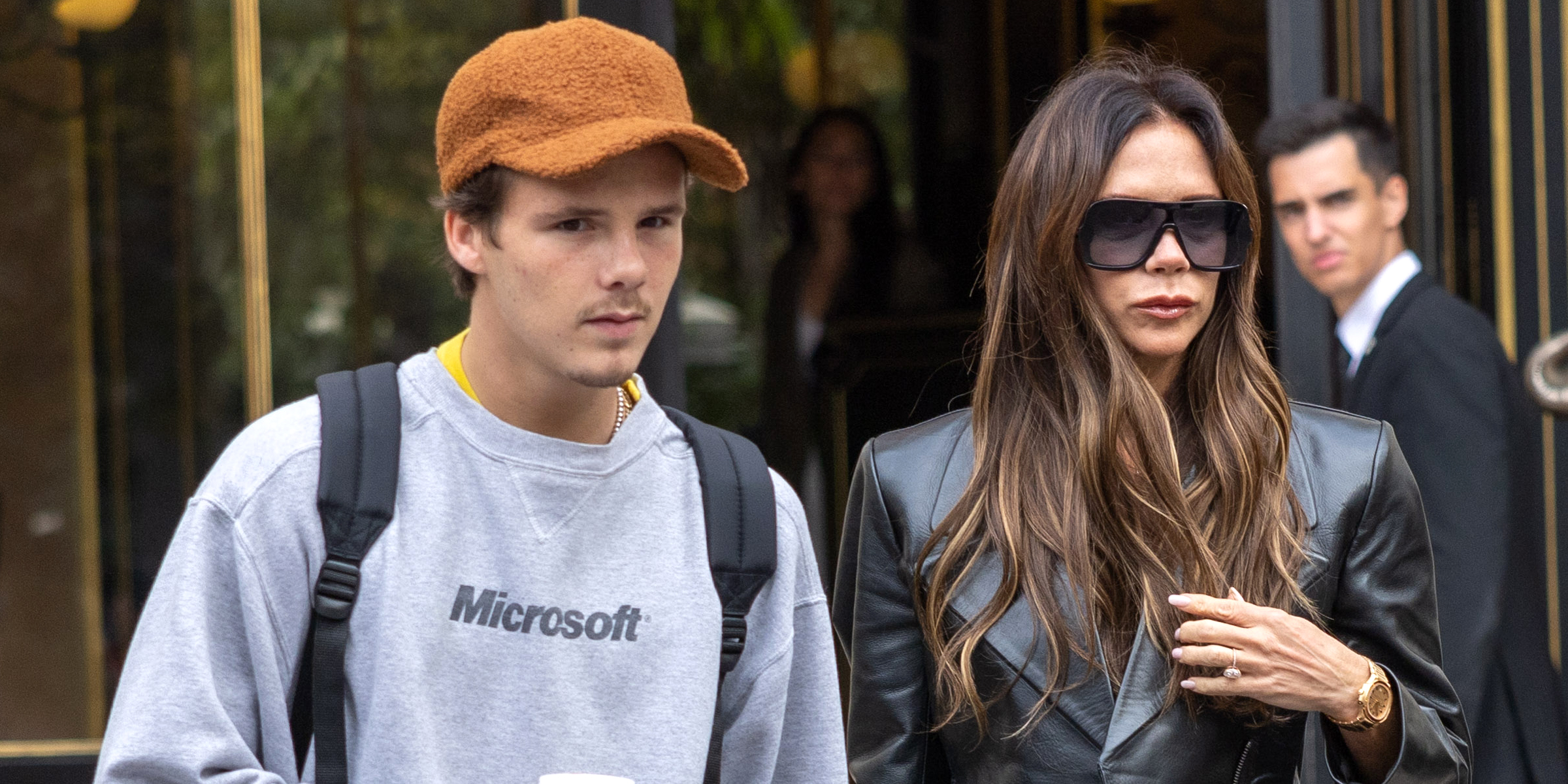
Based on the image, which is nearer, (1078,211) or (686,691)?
(686,691)

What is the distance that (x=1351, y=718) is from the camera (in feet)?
6.96

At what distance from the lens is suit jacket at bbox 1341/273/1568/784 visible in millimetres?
3750

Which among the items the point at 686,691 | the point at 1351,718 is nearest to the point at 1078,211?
the point at 1351,718

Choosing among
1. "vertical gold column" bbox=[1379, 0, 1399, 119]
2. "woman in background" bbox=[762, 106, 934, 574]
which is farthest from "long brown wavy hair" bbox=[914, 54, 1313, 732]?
"woman in background" bbox=[762, 106, 934, 574]

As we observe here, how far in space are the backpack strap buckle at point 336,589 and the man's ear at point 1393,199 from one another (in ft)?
12.3

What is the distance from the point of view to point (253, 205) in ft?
14.4

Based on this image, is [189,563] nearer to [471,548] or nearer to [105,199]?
[471,548]

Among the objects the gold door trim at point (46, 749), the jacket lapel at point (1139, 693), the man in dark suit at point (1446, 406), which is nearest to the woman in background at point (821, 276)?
the man in dark suit at point (1446, 406)

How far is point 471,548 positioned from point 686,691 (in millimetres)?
297

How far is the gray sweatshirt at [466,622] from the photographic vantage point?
1.61 m

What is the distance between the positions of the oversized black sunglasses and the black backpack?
0.64 metres

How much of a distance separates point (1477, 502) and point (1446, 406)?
271 mm

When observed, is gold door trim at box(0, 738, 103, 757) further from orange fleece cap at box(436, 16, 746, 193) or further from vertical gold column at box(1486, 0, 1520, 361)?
vertical gold column at box(1486, 0, 1520, 361)

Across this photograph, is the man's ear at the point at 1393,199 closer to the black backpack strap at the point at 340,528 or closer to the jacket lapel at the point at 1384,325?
the jacket lapel at the point at 1384,325
